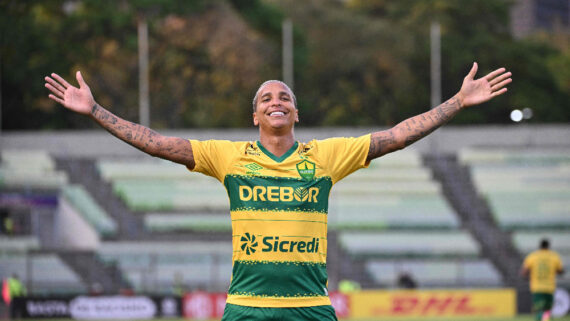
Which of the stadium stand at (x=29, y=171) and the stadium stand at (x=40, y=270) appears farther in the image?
the stadium stand at (x=29, y=171)

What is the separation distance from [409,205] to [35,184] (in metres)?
13.2

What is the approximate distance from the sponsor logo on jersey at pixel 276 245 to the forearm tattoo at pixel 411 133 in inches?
30.3

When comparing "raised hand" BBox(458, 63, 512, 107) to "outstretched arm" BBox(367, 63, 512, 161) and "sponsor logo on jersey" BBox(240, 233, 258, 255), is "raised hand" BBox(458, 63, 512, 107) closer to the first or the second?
"outstretched arm" BBox(367, 63, 512, 161)

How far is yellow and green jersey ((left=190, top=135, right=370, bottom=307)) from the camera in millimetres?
6152

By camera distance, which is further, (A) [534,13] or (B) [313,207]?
(A) [534,13]

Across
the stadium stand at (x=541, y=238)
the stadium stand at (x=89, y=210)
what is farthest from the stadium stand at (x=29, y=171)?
the stadium stand at (x=541, y=238)

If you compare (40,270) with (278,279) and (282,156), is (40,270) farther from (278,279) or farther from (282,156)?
(278,279)

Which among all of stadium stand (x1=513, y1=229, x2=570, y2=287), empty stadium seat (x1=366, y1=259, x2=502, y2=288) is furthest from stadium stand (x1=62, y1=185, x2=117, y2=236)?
stadium stand (x1=513, y1=229, x2=570, y2=287)

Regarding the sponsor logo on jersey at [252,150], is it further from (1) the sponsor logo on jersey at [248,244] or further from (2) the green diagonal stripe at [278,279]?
(2) the green diagonal stripe at [278,279]

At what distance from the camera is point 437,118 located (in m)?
6.56

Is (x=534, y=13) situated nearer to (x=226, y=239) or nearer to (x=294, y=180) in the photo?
(x=226, y=239)

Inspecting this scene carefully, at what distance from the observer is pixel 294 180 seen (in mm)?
6273

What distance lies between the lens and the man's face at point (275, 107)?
6.33 metres

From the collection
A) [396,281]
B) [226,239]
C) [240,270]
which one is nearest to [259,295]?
[240,270]
